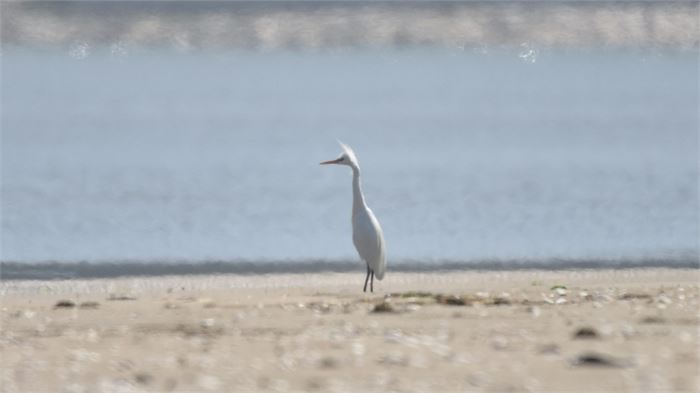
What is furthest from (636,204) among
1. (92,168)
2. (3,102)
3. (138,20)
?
(138,20)

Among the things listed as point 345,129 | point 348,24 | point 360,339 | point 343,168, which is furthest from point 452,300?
point 348,24

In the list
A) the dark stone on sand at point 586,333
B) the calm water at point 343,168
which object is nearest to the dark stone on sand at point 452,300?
the dark stone on sand at point 586,333

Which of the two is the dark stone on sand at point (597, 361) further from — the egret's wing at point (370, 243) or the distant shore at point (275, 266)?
the distant shore at point (275, 266)

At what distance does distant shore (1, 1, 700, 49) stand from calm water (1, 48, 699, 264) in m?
1.03

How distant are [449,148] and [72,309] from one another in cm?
1556

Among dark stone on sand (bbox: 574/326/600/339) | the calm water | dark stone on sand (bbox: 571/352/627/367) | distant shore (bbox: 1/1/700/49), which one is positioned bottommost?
dark stone on sand (bbox: 571/352/627/367)

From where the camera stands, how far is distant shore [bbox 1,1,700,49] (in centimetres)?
4619

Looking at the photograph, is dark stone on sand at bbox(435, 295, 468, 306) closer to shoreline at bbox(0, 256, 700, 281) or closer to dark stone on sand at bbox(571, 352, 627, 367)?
dark stone on sand at bbox(571, 352, 627, 367)

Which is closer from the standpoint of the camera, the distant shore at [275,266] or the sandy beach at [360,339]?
the sandy beach at [360,339]

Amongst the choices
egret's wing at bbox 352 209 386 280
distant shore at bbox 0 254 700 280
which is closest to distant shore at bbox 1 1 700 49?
distant shore at bbox 0 254 700 280

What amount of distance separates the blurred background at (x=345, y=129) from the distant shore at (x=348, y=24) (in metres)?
0.06

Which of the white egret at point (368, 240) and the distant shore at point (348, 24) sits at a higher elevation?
the distant shore at point (348, 24)

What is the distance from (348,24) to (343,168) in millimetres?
24159

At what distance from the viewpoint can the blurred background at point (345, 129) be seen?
52.2 feet
